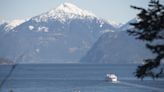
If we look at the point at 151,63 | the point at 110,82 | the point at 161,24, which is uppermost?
the point at 110,82

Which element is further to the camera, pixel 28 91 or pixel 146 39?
pixel 28 91

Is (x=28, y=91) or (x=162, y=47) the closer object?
(x=162, y=47)

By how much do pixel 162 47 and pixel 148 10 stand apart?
4.36 ft

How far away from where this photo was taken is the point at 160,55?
1747 centimetres

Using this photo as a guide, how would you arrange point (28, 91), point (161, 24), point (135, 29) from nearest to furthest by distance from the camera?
point (161, 24) < point (135, 29) < point (28, 91)

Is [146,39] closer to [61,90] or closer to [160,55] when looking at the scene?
[160,55]

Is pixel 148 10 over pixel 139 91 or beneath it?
beneath

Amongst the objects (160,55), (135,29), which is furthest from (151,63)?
(135,29)

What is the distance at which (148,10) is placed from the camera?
17891 millimetres

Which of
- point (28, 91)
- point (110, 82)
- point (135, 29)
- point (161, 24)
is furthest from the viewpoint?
point (110, 82)

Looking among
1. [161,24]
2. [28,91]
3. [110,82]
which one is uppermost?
[110,82]

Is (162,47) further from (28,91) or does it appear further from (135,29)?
(28,91)

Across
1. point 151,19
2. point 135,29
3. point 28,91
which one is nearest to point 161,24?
point 151,19

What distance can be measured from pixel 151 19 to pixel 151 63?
1433mm
